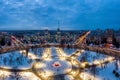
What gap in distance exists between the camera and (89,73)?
26.2 metres

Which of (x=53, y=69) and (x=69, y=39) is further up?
(x=69, y=39)

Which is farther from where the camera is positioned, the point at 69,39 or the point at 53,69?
the point at 69,39

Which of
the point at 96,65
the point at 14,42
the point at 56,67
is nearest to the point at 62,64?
the point at 56,67

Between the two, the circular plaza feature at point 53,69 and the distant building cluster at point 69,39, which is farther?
the distant building cluster at point 69,39

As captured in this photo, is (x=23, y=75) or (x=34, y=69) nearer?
(x=23, y=75)

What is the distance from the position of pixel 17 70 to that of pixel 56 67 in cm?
441

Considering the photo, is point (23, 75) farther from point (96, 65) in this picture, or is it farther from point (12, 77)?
point (96, 65)

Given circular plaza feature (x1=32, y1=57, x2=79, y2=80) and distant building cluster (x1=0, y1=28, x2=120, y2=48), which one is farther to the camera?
distant building cluster (x1=0, y1=28, x2=120, y2=48)

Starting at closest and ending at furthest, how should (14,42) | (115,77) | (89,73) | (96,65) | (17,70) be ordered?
(115,77) → (89,73) → (17,70) → (96,65) → (14,42)

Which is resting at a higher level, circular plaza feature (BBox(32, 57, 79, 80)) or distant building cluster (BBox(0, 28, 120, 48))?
distant building cluster (BBox(0, 28, 120, 48))

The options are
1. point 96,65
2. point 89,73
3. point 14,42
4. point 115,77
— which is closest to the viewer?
point 115,77

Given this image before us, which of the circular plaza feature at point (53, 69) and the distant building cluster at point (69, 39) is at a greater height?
the distant building cluster at point (69, 39)

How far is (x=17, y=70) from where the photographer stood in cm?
2817

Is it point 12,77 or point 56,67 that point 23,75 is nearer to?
point 12,77
